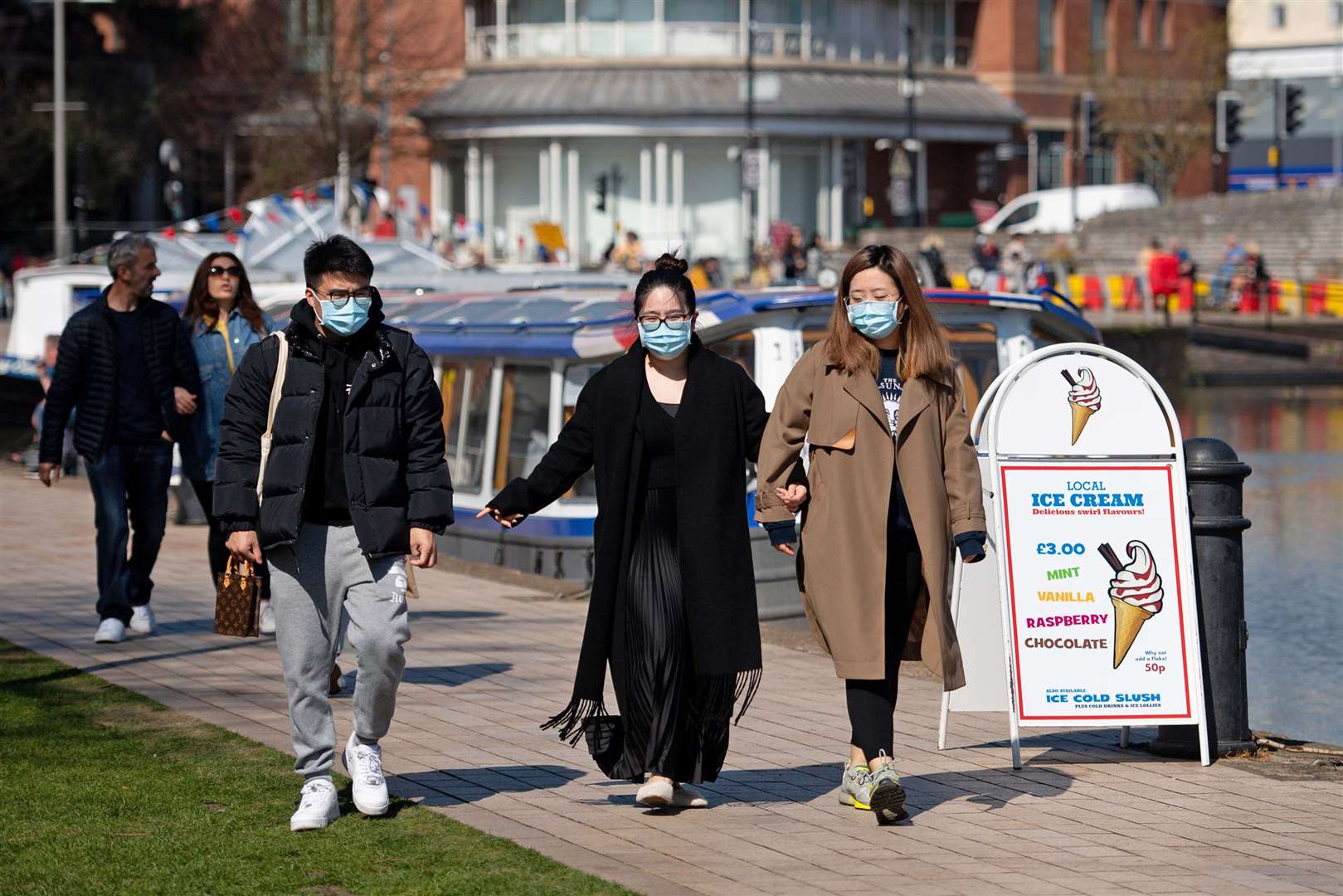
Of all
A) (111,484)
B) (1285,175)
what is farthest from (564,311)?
(1285,175)

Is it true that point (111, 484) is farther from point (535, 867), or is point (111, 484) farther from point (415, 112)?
point (415, 112)

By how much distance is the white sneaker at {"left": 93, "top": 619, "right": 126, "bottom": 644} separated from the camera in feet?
35.3

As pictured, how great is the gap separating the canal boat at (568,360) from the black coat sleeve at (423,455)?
247 inches

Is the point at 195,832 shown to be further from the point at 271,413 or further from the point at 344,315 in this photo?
the point at 344,315

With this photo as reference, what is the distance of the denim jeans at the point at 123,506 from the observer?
10.7 meters

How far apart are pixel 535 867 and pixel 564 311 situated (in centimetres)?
1038

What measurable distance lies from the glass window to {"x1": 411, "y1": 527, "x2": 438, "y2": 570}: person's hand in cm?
7104

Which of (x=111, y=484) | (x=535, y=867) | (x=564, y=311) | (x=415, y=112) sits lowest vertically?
(x=535, y=867)

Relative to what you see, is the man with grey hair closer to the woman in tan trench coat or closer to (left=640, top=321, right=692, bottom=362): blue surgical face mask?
(left=640, top=321, right=692, bottom=362): blue surgical face mask

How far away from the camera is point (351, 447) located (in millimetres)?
6648

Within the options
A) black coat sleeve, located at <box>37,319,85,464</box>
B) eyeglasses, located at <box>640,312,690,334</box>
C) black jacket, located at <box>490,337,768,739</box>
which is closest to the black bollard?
black jacket, located at <box>490,337,768,739</box>

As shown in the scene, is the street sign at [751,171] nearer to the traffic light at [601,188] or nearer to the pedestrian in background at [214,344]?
the traffic light at [601,188]

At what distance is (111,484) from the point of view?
10.8m

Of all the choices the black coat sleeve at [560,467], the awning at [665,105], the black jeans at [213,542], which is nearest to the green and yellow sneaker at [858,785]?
the black coat sleeve at [560,467]
